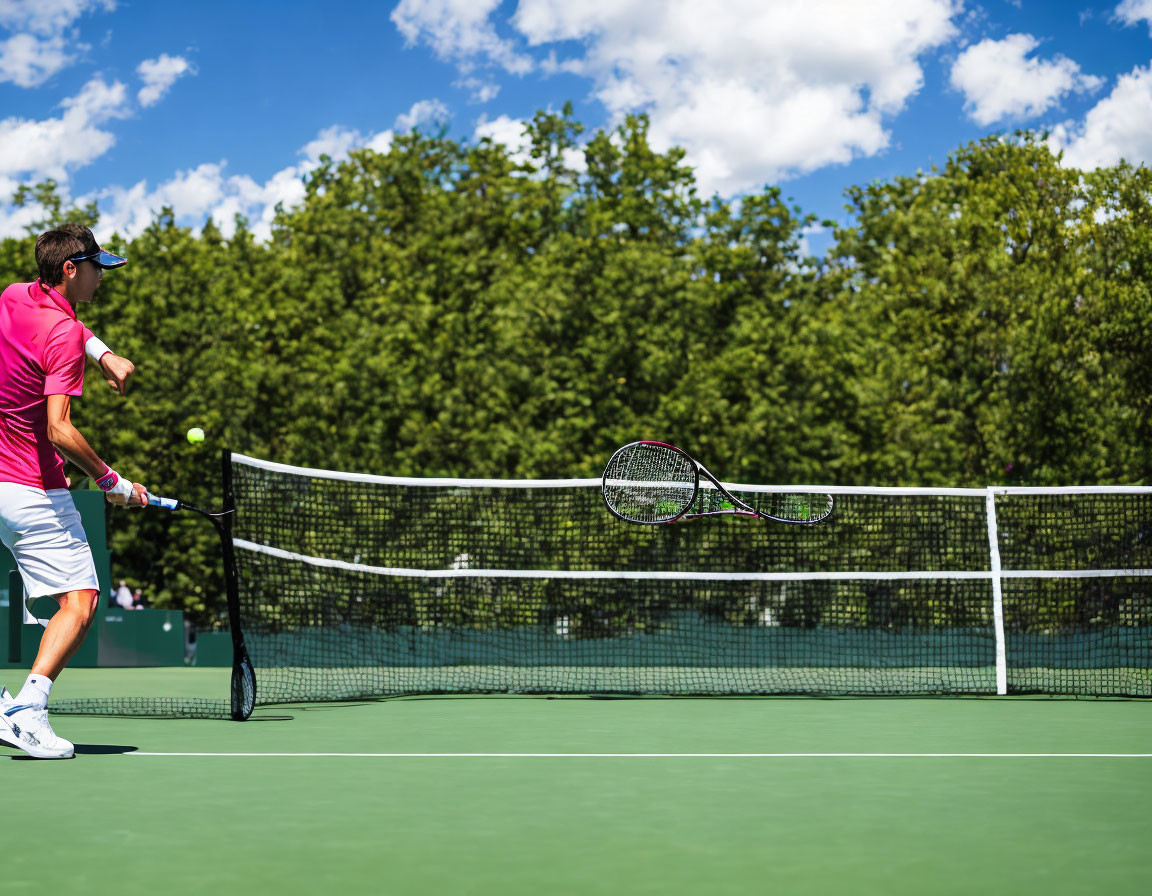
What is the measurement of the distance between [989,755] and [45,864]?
5.26 meters

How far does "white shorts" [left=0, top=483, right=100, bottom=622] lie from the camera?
287 inches

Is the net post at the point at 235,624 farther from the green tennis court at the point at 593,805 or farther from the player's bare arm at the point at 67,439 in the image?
the player's bare arm at the point at 67,439

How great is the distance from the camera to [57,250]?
758 cm

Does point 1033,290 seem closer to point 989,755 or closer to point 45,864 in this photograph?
point 989,755

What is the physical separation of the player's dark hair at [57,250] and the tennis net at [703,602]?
506 cm

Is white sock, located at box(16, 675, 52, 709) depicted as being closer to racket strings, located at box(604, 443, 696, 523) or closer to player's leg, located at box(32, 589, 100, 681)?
player's leg, located at box(32, 589, 100, 681)

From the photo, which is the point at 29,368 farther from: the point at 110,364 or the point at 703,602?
the point at 703,602

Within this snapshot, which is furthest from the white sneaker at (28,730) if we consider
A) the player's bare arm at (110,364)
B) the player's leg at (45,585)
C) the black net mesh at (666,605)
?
the black net mesh at (666,605)

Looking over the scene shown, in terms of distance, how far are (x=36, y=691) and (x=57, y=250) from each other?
7.83 feet

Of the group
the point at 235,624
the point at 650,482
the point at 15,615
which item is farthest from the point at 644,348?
the point at 235,624

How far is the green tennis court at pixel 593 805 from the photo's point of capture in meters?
4.71

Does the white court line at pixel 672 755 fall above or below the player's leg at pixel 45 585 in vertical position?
below

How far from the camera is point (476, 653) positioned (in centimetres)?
1577

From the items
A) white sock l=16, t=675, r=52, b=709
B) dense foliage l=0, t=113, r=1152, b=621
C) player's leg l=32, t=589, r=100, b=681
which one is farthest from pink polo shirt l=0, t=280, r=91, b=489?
dense foliage l=0, t=113, r=1152, b=621
